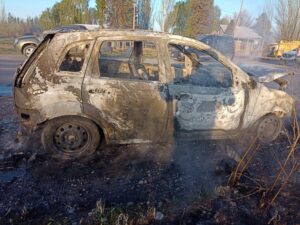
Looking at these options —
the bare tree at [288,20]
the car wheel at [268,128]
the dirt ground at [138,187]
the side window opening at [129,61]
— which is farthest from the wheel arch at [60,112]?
the bare tree at [288,20]

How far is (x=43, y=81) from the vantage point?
361 cm

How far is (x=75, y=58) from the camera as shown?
3.71 metres

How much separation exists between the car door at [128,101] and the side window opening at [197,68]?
39 centimetres

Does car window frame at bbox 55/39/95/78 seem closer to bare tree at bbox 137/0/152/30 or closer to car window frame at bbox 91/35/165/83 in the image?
car window frame at bbox 91/35/165/83

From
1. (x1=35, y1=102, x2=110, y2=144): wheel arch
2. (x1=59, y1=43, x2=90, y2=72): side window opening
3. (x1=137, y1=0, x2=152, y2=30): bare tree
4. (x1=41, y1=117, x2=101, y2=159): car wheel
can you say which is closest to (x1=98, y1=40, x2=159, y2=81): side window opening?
(x1=59, y1=43, x2=90, y2=72): side window opening

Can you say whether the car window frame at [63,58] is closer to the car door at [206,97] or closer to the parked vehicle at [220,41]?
the car door at [206,97]

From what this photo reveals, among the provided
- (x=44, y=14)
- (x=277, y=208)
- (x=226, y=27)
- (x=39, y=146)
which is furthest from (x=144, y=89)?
(x=226, y=27)

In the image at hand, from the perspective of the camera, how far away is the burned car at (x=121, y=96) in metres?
3.64

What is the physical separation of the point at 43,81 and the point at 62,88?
258 millimetres

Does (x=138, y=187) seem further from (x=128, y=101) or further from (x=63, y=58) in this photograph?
(x=63, y=58)

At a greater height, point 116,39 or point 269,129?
point 116,39

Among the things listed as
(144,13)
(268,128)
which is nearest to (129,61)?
(268,128)

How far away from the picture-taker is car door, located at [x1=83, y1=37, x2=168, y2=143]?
3.68 meters

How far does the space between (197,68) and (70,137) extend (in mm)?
2268
